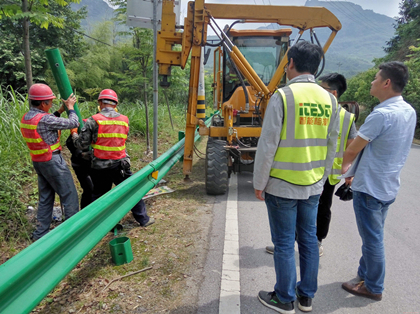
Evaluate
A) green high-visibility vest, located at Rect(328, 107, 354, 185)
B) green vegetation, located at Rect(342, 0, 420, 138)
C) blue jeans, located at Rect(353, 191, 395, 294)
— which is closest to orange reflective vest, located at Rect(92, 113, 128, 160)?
green high-visibility vest, located at Rect(328, 107, 354, 185)

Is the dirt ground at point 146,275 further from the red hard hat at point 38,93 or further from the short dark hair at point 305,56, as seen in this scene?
the short dark hair at point 305,56

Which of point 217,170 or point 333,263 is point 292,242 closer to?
point 333,263

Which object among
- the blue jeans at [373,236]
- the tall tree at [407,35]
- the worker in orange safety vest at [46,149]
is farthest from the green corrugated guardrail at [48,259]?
the tall tree at [407,35]

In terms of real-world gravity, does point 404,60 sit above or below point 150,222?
above

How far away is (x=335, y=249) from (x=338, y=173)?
3.91ft

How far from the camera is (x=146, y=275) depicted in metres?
2.92

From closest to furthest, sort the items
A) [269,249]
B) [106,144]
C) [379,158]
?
[379,158], [269,249], [106,144]

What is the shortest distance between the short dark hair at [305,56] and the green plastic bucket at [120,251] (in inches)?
94.2

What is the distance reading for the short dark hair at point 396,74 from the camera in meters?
2.43

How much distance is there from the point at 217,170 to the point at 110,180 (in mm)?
1925

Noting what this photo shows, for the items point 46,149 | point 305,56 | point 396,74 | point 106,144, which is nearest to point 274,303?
point 305,56

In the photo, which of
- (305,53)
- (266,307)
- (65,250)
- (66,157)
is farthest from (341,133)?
(66,157)

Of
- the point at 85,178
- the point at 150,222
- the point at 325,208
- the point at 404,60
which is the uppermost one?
the point at 404,60

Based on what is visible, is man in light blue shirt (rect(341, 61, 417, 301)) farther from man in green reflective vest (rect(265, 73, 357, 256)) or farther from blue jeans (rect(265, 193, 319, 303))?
blue jeans (rect(265, 193, 319, 303))
